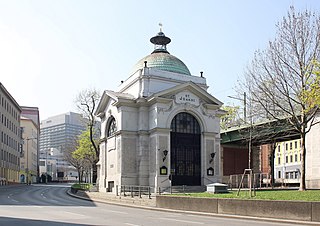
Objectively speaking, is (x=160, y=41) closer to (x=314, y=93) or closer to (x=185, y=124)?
(x=185, y=124)

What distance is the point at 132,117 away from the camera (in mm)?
42406

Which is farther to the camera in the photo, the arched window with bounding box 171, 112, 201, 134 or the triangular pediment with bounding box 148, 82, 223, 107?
the arched window with bounding box 171, 112, 201, 134

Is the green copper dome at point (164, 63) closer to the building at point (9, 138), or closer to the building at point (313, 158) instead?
the building at point (313, 158)

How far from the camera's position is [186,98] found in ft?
139

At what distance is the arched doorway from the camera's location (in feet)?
136

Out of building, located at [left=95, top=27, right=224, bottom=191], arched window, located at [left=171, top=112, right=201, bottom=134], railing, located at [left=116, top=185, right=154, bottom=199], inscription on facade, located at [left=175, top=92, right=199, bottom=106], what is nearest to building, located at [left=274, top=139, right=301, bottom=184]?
building, located at [left=95, top=27, right=224, bottom=191]

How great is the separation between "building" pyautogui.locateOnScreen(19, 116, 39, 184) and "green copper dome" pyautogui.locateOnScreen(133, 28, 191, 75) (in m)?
66.7

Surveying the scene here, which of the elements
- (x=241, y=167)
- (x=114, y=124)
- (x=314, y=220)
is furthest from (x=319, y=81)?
(x=241, y=167)

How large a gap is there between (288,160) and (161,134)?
62115 mm

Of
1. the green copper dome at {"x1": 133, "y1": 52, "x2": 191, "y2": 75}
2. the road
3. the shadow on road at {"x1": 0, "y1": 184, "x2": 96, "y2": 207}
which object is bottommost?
the shadow on road at {"x1": 0, "y1": 184, "x2": 96, "y2": 207}

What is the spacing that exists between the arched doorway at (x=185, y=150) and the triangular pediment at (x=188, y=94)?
63.1 inches

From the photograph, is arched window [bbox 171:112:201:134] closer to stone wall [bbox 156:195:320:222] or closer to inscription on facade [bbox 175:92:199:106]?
inscription on facade [bbox 175:92:199:106]

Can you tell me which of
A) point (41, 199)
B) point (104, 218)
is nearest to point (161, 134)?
point (41, 199)

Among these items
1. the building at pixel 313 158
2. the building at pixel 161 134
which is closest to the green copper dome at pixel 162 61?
the building at pixel 161 134
